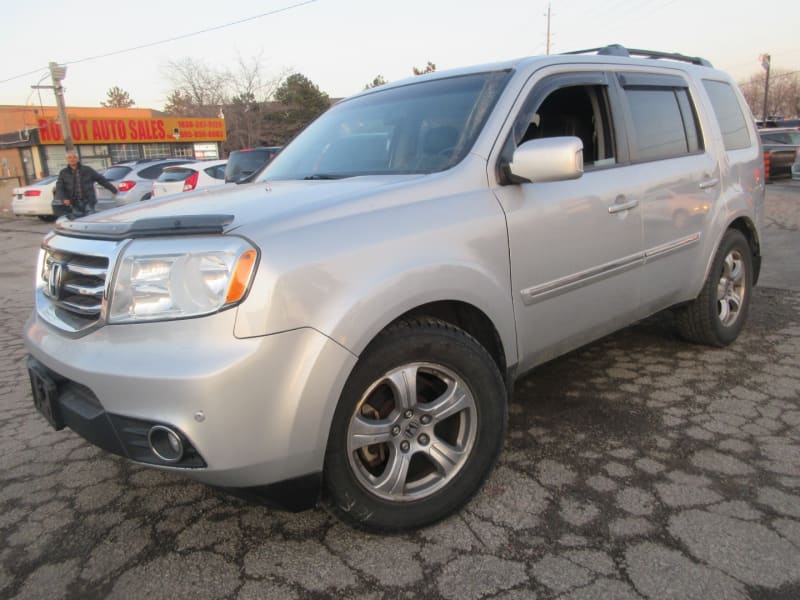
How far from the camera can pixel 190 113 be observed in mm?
54469

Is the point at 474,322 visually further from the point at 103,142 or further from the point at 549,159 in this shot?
the point at 103,142

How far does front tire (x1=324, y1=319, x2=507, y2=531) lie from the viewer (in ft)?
6.81

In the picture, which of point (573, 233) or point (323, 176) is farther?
Result: point (323, 176)

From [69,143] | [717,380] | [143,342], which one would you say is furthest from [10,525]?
[69,143]

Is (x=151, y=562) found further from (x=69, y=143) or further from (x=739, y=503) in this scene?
(x=69, y=143)

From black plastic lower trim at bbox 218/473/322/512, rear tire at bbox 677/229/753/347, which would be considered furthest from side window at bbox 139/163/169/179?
black plastic lower trim at bbox 218/473/322/512

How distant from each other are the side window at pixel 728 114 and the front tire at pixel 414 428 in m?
2.76

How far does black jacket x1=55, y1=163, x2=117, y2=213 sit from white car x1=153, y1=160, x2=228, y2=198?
3.89 ft

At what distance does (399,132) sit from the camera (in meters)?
3.03

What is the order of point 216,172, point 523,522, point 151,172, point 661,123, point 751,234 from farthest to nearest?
point 151,172 → point 216,172 → point 751,234 → point 661,123 → point 523,522

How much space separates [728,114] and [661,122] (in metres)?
0.97

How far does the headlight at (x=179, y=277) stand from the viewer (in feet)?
6.11

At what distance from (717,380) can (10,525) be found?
368 centimetres

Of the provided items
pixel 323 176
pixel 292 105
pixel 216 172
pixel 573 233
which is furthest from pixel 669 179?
pixel 292 105
